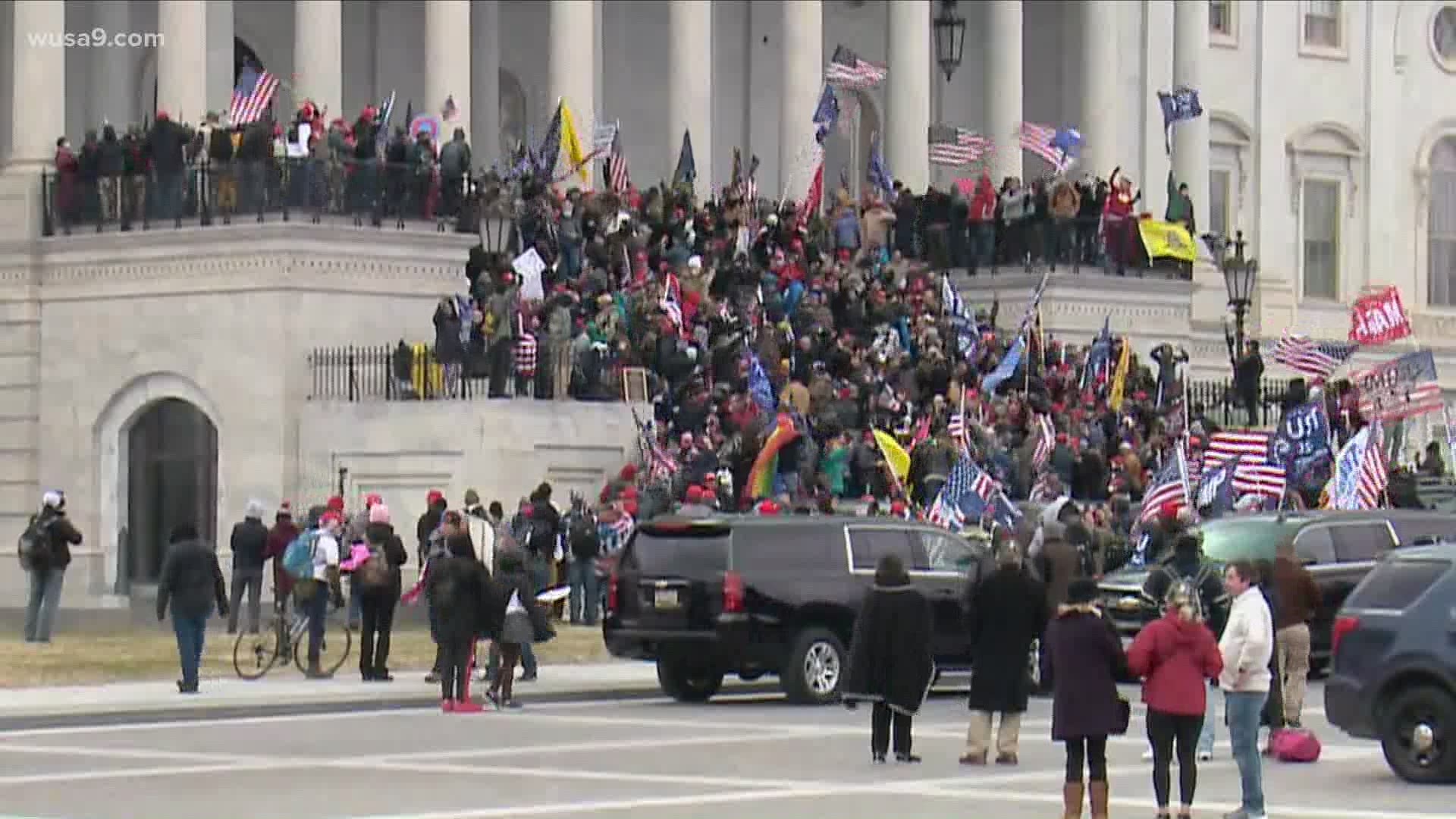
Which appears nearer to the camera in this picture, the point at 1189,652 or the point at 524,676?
the point at 1189,652

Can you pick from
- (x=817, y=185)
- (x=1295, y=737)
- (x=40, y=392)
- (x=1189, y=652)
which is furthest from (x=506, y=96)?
(x=1189, y=652)

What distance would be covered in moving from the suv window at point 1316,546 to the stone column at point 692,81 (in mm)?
19331

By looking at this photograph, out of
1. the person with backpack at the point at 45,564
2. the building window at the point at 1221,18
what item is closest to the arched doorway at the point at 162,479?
the person with backpack at the point at 45,564

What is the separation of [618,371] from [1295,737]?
2002 centimetres

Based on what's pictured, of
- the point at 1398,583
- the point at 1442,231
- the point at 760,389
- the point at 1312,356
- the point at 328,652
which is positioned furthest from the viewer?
the point at 1442,231

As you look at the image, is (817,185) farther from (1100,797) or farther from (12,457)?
(1100,797)

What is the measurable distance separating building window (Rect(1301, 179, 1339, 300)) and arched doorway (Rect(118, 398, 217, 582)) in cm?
2875

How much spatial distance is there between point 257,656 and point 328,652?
1.91 meters

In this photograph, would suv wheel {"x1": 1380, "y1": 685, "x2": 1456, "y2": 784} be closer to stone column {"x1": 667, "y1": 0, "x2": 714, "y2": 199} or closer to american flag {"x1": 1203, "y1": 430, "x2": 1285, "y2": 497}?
american flag {"x1": 1203, "y1": 430, "x2": 1285, "y2": 497}

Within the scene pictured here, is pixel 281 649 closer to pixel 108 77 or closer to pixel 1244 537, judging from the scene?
pixel 1244 537

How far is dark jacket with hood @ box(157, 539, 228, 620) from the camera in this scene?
3522 centimetres

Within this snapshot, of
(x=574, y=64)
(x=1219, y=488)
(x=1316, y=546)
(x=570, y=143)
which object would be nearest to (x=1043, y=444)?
(x=1219, y=488)

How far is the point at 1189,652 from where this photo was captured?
74.9 feet

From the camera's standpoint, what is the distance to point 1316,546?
38.3 m
